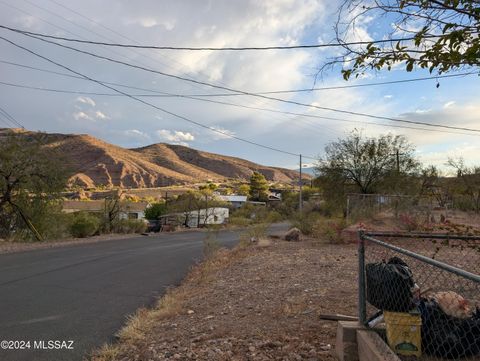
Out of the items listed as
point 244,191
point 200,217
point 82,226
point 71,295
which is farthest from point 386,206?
point 244,191

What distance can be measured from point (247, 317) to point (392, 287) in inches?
117

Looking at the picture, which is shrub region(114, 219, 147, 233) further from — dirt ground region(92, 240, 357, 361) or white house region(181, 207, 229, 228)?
dirt ground region(92, 240, 357, 361)

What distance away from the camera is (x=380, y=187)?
102ft

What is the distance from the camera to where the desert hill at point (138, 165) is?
104 meters

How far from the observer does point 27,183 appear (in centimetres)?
2305

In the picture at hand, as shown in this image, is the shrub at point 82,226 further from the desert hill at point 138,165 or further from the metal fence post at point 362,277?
the desert hill at point 138,165

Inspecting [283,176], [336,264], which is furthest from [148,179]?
[336,264]

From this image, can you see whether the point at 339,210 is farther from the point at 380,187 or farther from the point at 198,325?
the point at 198,325

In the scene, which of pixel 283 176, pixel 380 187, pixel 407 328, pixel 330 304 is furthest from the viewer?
pixel 283 176

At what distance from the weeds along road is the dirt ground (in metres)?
0.62

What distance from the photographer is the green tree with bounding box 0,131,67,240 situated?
22484 millimetres

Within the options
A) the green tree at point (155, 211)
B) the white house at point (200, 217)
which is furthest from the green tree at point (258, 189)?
the white house at point (200, 217)

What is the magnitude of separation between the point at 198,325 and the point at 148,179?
10565cm

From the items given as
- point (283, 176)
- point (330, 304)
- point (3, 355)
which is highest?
point (283, 176)
